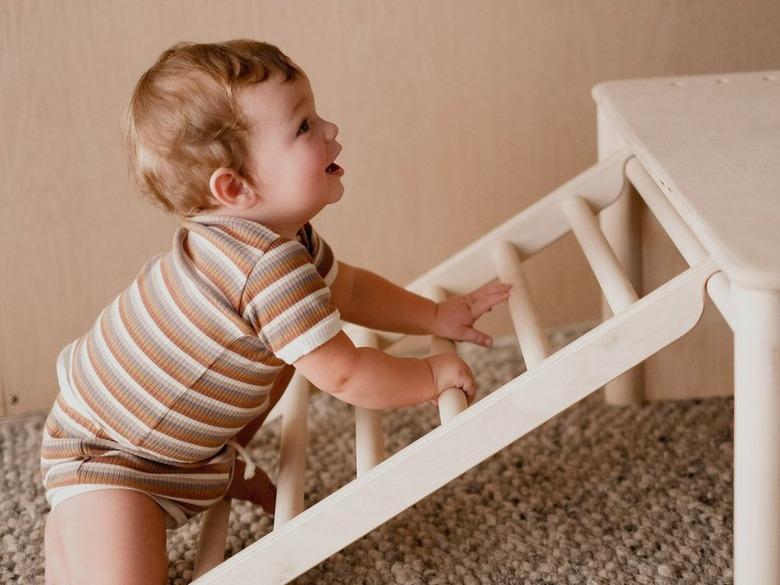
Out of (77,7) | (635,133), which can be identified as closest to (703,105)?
(635,133)

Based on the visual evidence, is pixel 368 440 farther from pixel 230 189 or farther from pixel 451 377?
pixel 230 189

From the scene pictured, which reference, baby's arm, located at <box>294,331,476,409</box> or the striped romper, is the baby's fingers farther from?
the striped romper

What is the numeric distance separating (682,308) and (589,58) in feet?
2.12

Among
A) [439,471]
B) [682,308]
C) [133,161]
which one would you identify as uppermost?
[133,161]

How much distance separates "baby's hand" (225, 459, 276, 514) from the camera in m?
1.16

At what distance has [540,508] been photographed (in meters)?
1.17

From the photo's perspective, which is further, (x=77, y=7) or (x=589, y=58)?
(x=589, y=58)

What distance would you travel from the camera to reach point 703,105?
1144mm

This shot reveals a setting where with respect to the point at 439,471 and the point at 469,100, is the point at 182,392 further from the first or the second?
the point at 469,100

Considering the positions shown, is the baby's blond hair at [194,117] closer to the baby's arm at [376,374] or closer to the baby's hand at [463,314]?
the baby's arm at [376,374]

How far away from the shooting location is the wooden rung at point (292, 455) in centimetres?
101

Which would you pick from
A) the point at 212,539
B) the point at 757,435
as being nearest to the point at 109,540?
the point at 212,539

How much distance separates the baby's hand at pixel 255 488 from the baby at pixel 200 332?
125 millimetres

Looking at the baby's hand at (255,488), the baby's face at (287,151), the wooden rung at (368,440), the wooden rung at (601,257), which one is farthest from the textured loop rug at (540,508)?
the baby's face at (287,151)
